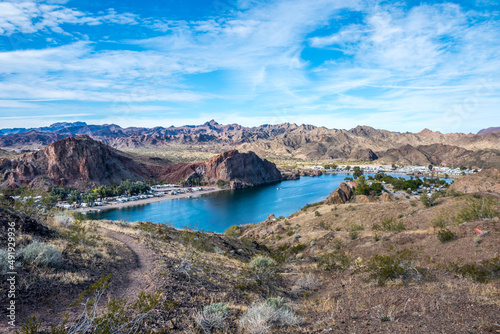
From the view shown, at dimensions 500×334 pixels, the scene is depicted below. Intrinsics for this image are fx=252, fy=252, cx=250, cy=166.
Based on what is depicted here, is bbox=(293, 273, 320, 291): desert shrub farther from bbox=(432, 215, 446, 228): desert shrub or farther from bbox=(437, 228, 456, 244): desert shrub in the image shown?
bbox=(432, 215, 446, 228): desert shrub

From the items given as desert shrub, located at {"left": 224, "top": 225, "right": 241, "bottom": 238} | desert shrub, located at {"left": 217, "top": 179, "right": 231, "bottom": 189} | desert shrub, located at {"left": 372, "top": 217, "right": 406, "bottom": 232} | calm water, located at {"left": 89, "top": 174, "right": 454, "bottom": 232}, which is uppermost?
desert shrub, located at {"left": 372, "top": 217, "right": 406, "bottom": 232}

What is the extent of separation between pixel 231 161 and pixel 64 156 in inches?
2252

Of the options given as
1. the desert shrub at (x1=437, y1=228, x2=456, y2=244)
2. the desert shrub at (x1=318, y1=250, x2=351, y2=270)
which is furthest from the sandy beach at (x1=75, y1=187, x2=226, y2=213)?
the desert shrub at (x1=437, y1=228, x2=456, y2=244)

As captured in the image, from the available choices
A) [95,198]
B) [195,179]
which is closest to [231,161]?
[195,179]

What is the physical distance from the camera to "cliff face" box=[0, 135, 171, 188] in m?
73.1

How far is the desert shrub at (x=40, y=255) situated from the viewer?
5945 mm

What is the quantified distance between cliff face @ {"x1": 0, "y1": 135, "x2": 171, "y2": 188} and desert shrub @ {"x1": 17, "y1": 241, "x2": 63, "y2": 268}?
83.2m

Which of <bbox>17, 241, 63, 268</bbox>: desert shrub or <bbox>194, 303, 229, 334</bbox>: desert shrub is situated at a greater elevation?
<bbox>17, 241, 63, 268</bbox>: desert shrub

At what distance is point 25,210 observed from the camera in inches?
338

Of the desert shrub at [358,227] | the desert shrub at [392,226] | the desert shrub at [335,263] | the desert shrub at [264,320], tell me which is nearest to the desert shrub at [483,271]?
the desert shrub at [335,263]

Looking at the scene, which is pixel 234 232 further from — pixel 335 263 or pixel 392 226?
pixel 335 263

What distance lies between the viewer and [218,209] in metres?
63.5

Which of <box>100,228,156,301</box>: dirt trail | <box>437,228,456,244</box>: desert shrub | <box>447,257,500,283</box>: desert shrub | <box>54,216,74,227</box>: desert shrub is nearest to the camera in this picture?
<box>100,228,156,301</box>: dirt trail

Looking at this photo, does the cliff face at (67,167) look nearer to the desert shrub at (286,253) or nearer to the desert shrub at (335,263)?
the desert shrub at (286,253)
